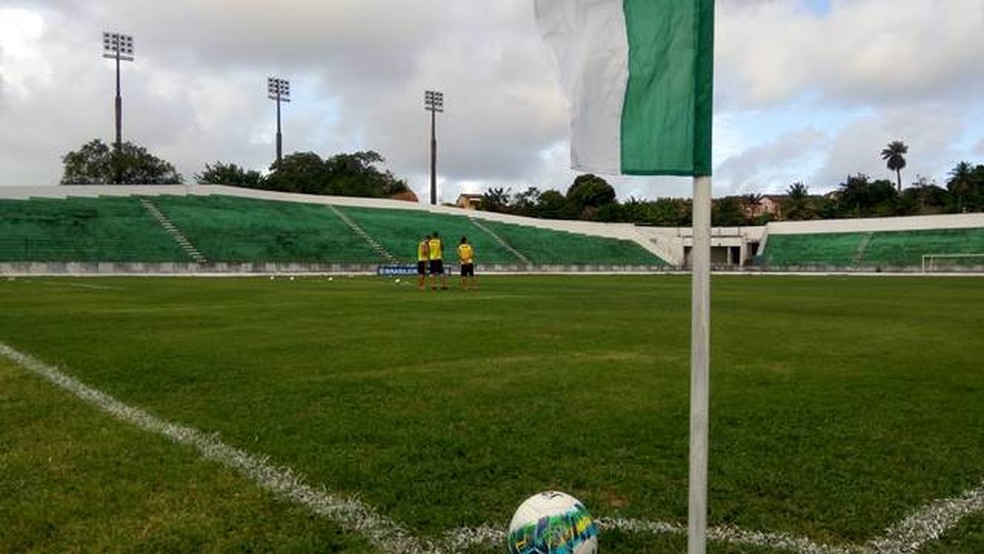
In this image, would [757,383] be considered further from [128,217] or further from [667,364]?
[128,217]

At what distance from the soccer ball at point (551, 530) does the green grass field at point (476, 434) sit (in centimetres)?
51

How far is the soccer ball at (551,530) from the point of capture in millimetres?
3094

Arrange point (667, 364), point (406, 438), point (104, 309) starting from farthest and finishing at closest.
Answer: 1. point (104, 309)
2. point (667, 364)
3. point (406, 438)

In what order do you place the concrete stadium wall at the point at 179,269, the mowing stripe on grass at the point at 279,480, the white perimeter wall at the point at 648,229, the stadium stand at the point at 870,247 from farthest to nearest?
1. the stadium stand at the point at 870,247
2. the white perimeter wall at the point at 648,229
3. the concrete stadium wall at the point at 179,269
4. the mowing stripe on grass at the point at 279,480

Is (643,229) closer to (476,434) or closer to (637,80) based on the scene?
(476,434)

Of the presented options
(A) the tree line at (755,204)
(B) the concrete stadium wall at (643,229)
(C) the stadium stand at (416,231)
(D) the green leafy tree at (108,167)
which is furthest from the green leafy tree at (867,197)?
(D) the green leafy tree at (108,167)

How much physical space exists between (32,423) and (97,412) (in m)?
0.45

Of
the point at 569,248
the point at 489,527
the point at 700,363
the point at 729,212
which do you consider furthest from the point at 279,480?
the point at 729,212

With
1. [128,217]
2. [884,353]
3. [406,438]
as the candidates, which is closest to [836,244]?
[128,217]

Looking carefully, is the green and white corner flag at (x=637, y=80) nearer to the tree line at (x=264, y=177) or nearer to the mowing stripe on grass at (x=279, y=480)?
the mowing stripe on grass at (x=279, y=480)

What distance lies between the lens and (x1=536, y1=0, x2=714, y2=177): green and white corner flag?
314 cm

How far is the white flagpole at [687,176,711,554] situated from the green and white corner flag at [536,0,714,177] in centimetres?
15

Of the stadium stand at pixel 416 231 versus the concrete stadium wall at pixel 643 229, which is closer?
the concrete stadium wall at pixel 643 229

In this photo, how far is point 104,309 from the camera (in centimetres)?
1605
